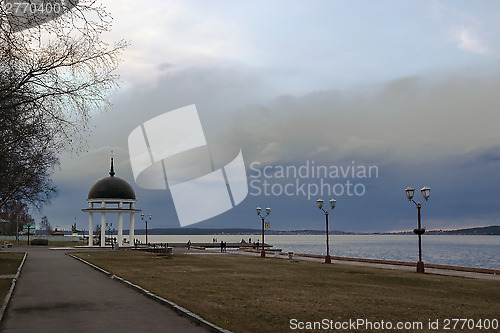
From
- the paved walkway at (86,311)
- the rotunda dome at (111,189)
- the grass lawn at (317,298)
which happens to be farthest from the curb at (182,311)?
the rotunda dome at (111,189)

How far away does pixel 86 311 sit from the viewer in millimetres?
14500

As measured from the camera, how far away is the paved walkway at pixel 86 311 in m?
12.1

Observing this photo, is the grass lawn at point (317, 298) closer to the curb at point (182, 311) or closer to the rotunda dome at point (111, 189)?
the curb at point (182, 311)

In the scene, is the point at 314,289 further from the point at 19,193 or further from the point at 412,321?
the point at 19,193

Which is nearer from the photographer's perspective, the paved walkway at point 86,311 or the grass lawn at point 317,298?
the paved walkway at point 86,311

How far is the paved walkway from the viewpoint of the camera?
39.6 ft

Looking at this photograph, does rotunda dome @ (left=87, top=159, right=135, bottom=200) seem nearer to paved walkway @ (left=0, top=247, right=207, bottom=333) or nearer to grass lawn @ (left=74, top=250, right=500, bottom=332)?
grass lawn @ (left=74, top=250, right=500, bottom=332)

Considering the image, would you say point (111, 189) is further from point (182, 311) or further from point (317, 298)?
point (182, 311)

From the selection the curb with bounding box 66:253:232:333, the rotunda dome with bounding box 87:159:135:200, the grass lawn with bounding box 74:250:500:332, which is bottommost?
the grass lawn with bounding box 74:250:500:332

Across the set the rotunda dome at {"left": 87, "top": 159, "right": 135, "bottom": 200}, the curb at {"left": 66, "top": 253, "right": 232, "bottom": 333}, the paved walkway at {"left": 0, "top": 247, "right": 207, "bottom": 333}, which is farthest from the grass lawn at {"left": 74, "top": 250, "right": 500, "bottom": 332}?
the rotunda dome at {"left": 87, "top": 159, "right": 135, "bottom": 200}

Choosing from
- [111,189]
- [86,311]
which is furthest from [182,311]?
[111,189]

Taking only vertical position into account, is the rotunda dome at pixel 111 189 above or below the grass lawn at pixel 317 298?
above

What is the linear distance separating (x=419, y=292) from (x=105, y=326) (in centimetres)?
1328

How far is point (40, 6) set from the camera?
466 inches
